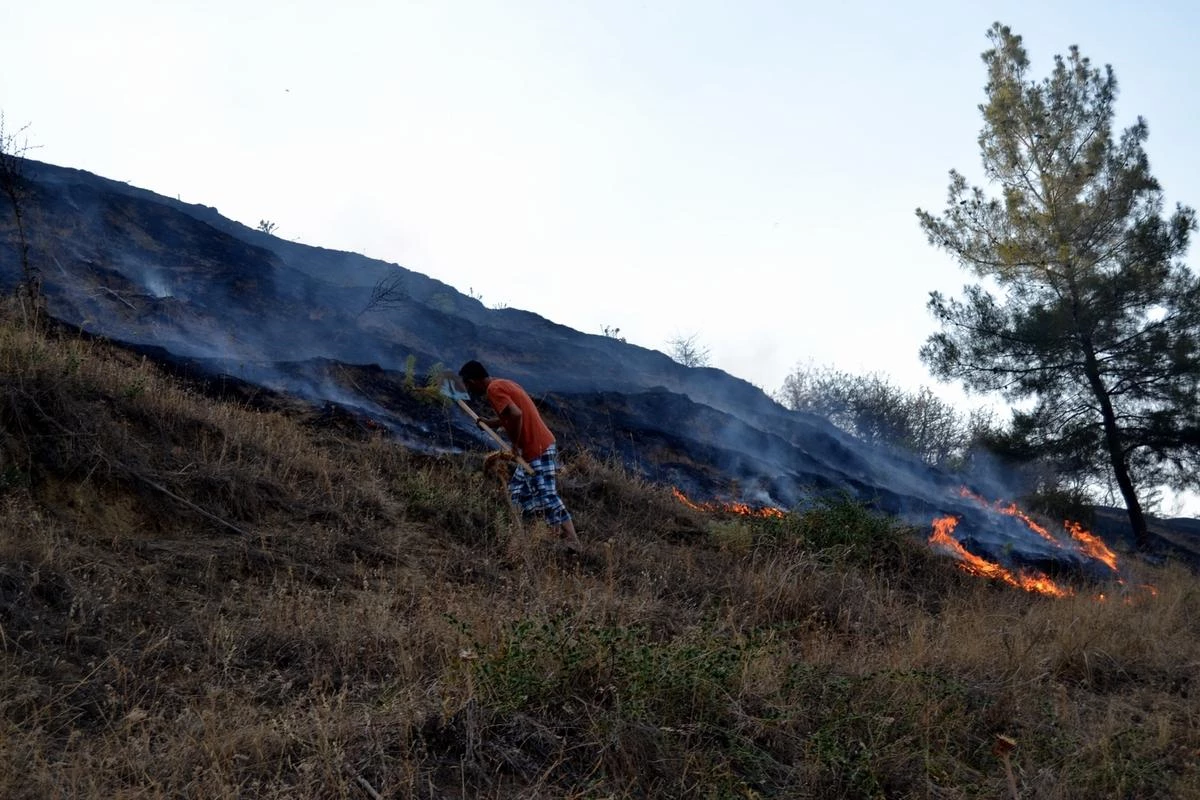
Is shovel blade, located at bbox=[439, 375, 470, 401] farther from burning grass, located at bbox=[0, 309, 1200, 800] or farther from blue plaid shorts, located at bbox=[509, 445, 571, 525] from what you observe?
blue plaid shorts, located at bbox=[509, 445, 571, 525]

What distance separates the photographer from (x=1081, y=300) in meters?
17.8

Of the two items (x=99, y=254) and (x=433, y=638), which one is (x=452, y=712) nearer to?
(x=433, y=638)

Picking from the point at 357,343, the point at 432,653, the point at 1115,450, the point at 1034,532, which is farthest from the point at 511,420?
the point at 1115,450

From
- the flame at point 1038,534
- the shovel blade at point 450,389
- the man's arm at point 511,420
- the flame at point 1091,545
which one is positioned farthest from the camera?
the flame at point 1091,545

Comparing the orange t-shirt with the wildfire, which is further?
the wildfire

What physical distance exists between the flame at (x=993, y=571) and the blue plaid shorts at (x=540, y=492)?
17.9 ft

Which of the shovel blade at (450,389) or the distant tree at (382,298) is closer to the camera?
the shovel blade at (450,389)

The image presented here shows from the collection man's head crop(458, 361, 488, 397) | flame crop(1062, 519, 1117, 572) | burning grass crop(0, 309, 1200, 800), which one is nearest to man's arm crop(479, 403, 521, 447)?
man's head crop(458, 361, 488, 397)

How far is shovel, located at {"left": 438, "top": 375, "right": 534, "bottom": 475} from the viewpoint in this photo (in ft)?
25.7

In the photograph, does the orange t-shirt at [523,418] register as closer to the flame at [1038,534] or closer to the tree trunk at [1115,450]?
the flame at [1038,534]

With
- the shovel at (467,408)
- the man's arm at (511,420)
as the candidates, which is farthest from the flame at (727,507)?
the man's arm at (511,420)

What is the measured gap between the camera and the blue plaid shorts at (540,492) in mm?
8289

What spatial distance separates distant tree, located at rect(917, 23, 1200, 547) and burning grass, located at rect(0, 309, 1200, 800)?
986 cm

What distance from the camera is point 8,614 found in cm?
440
